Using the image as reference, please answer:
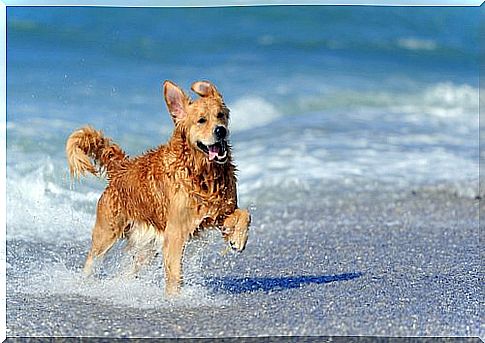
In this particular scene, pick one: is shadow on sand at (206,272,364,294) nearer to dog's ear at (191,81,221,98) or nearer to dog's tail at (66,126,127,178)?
dog's tail at (66,126,127,178)

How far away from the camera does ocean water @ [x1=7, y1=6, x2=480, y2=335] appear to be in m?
9.54

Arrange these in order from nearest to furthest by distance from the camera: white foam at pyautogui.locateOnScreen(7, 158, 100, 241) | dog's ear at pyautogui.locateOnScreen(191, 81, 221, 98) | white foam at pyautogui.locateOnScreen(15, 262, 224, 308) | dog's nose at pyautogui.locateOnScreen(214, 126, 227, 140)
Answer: dog's nose at pyautogui.locateOnScreen(214, 126, 227, 140)
dog's ear at pyautogui.locateOnScreen(191, 81, 221, 98)
white foam at pyautogui.locateOnScreen(15, 262, 224, 308)
white foam at pyautogui.locateOnScreen(7, 158, 100, 241)

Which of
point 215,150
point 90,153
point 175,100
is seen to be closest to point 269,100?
point 90,153

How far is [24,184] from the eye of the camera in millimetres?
9695

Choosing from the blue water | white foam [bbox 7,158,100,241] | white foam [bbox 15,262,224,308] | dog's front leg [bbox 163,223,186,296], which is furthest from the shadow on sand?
the blue water

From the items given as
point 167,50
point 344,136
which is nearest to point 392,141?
point 344,136

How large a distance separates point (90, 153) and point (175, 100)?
0.80m

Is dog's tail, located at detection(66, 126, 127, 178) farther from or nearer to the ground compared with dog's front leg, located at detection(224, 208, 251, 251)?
farther from the ground

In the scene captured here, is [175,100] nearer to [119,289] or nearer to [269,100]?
[119,289]

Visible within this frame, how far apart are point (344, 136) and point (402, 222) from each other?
2376 millimetres

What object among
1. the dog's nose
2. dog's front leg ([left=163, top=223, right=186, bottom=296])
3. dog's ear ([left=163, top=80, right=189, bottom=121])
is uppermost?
dog's ear ([left=163, top=80, right=189, bottom=121])

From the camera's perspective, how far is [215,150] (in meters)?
5.68

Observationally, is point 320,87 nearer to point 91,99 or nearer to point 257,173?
point 257,173

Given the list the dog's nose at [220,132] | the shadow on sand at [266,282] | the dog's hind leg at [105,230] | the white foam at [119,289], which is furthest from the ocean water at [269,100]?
the dog's nose at [220,132]
